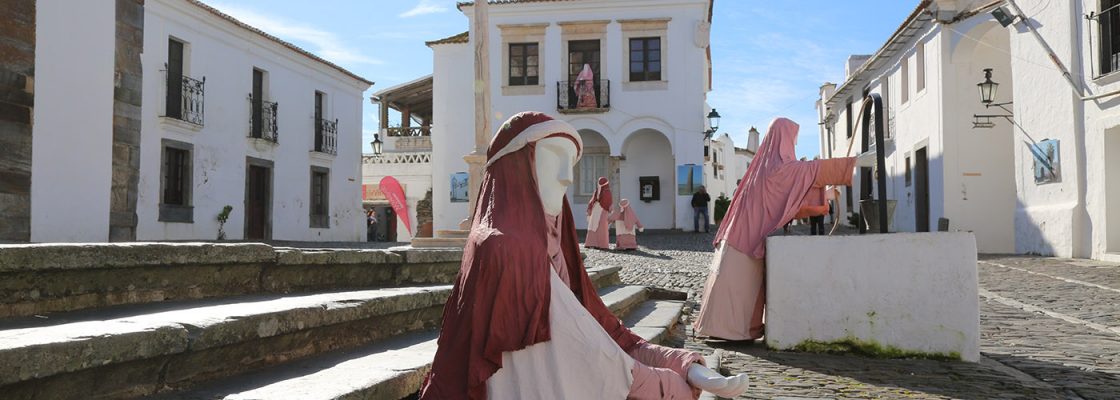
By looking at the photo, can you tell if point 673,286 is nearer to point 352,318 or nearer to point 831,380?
point 831,380

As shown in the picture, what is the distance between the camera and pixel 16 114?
5.29 meters

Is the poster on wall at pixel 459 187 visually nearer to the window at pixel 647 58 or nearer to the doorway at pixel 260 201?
the doorway at pixel 260 201

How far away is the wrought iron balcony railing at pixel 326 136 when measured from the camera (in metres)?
24.4

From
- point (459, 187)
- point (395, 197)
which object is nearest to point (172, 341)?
point (395, 197)

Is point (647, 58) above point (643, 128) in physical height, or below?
above

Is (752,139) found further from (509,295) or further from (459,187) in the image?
(509,295)

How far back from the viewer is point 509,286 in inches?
93.2

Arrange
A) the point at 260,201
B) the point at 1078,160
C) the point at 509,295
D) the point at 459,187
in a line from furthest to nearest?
the point at 459,187 → the point at 260,201 → the point at 1078,160 → the point at 509,295

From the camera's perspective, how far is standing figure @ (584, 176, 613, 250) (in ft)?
53.4

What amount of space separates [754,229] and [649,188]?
65.8 feet

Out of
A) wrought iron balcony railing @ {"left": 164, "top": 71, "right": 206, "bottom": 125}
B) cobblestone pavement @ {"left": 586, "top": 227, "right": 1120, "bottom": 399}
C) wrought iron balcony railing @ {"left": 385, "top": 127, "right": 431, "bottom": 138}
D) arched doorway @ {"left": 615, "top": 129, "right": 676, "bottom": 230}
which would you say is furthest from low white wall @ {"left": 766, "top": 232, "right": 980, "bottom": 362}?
wrought iron balcony railing @ {"left": 385, "top": 127, "right": 431, "bottom": 138}

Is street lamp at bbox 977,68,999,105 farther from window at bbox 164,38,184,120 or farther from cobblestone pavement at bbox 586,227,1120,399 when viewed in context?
window at bbox 164,38,184,120

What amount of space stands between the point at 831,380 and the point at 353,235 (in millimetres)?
23735

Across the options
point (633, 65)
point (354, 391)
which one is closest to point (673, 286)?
point (354, 391)
